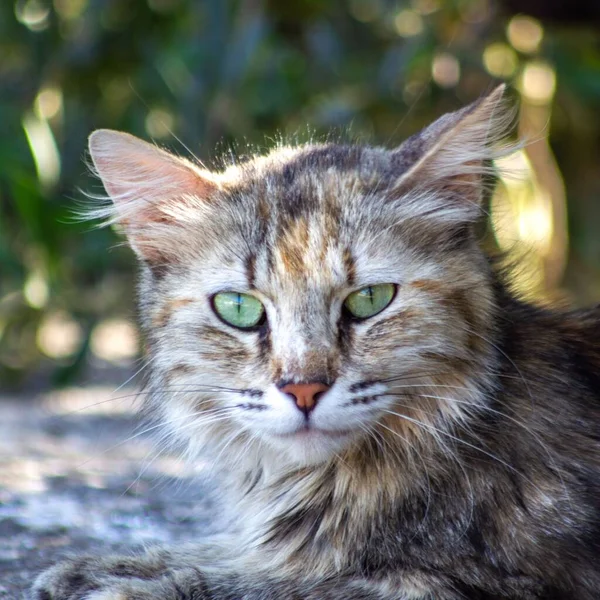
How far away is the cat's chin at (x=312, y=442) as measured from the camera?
2400 mm

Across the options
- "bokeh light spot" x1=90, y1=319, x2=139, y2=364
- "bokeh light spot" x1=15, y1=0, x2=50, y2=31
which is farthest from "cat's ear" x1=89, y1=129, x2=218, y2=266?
"bokeh light spot" x1=90, y1=319, x2=139, y2=364

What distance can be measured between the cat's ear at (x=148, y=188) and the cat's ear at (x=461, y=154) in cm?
60

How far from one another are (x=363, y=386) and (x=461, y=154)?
73 centimetres

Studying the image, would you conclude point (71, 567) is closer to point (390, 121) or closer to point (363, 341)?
point (363, 341)

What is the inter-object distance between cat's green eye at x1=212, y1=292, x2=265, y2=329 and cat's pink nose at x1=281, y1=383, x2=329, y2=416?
0.30m

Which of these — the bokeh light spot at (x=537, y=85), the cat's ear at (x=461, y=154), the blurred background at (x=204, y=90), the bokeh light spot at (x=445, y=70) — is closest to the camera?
the cat's ear at (x=461, y=154)

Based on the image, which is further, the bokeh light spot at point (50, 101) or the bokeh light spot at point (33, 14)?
the bokeh light spot at point (50, 101)

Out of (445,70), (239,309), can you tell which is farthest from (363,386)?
(445,70)

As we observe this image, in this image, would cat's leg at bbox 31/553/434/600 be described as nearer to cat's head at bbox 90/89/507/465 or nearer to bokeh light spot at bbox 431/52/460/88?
cat's head at bbox 90/89/507/465

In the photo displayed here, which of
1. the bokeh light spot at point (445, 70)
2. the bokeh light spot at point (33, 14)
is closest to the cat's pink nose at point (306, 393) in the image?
the bokeh light spot at point (445, 70)

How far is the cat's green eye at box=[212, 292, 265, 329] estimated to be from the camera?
2562 mm

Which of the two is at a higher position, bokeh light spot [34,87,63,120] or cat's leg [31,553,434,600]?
bokeh light spot [34,87,63,120]

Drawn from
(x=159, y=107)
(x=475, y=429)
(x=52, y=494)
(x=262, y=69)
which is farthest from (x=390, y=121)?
(x=475, y=429)

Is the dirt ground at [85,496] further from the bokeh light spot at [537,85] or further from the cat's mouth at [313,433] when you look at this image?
the bokeh light spot at [537,85]
